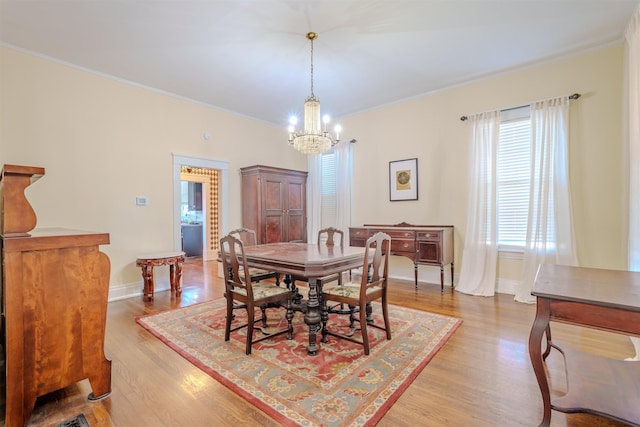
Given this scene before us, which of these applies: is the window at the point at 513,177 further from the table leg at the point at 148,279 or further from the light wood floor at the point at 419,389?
the table leg at the point at 148,279

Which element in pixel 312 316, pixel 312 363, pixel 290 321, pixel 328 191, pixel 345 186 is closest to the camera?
pixel 312 363

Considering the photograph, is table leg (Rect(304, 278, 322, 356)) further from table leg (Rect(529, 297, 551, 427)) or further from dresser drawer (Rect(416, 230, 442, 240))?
dresser drawer (Rect(416, 230, 442, 240))

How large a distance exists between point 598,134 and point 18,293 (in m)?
5.25

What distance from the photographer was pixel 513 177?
3.91m

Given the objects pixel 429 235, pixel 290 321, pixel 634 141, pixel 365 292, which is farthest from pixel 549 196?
pixel 290 321

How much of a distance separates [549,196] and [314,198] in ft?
12.4

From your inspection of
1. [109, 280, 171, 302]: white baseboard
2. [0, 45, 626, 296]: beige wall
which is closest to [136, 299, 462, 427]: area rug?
[109, 280, 171, 302]: white baseboard

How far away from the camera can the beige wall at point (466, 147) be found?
3.29m

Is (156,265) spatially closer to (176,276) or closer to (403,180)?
(176,276)

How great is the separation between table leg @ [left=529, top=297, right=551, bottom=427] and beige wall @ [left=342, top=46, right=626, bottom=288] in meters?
2.75

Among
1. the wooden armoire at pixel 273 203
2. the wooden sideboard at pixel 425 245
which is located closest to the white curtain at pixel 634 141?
the wooden sideboard at pixel 425 245

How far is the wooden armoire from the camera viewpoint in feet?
16.8

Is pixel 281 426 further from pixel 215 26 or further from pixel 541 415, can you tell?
pixel 215 26

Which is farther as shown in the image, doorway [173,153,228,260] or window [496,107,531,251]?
doorway [173,153,228,260]
